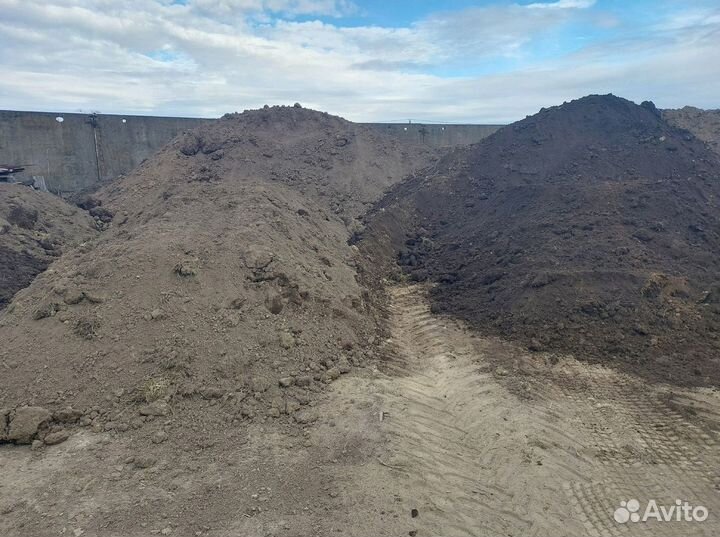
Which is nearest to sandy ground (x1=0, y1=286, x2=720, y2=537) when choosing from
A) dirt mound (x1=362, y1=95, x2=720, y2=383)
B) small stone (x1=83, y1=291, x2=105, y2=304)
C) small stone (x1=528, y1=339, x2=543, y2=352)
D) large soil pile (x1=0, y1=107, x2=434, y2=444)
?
large soil pile (x1=0, y1=107, x2=434, y2=444)

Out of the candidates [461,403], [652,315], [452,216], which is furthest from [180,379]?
[452,216]

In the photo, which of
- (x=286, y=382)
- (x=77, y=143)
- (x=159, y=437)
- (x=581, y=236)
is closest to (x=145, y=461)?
(x=159, y=437)

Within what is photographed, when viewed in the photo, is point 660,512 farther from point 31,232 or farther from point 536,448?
point 31,232

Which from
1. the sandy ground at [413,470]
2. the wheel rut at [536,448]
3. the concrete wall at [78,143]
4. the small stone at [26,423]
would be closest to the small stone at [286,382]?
the sandy ground at [413,470]

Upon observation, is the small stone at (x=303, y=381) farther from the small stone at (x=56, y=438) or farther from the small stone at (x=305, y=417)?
the small stone at (x=56, y=438)

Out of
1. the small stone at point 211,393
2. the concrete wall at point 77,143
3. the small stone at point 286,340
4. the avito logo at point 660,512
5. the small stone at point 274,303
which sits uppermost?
the concrete wall at point 77,143

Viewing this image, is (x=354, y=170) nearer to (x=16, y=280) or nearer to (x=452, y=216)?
(x=452, y=216)
